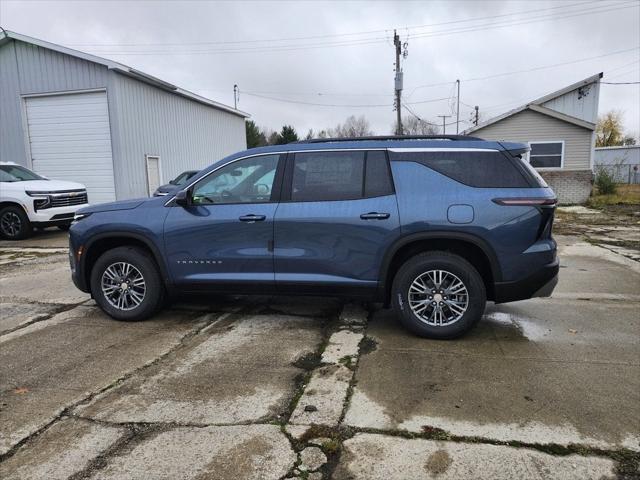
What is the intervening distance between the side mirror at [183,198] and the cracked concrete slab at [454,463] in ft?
9.78

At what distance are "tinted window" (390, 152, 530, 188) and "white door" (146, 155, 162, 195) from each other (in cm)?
1489

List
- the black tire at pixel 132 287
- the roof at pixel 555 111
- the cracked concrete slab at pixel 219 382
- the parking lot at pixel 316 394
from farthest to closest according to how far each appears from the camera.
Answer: the roof at pixel 555 111 < the black tire at pixel 132 287 < the cracked concrete slab at pixel 219 382 < the parking lot at pixel 316 394

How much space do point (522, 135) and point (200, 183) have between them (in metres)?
18.6

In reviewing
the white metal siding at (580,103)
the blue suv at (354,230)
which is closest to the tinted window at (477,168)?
the blue suv at (354,230)

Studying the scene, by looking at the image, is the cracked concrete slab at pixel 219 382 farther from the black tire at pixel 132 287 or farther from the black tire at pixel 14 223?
the black tire at pixel 14 223

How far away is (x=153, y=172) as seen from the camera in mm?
18000

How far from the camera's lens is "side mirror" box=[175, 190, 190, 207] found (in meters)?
4.93

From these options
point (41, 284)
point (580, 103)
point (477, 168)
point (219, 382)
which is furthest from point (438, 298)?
point (580, 103)

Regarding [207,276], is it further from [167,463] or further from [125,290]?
[167,463]

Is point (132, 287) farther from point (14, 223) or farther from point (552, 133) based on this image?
point (552, 133)

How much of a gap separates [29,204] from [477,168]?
10834 mm

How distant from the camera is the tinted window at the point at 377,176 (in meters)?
4.57

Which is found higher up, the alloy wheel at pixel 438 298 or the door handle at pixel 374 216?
the door handle at pixel 374 216

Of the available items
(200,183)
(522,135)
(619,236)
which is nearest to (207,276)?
(200,183)
